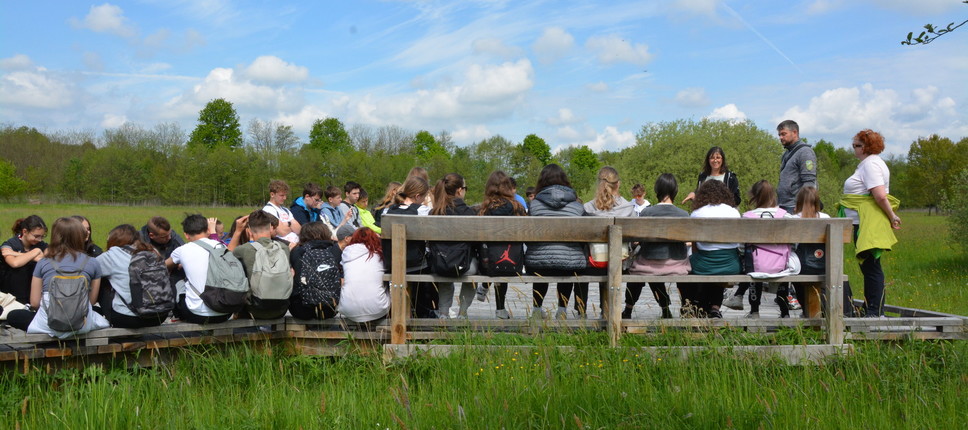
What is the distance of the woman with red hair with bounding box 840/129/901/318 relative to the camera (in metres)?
6.66

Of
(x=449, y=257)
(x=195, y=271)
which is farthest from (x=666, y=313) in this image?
(x=195, y=271)

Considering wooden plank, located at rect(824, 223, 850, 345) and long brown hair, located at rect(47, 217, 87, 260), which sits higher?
long brown hair, located at rect(47, 217, 87, 260)

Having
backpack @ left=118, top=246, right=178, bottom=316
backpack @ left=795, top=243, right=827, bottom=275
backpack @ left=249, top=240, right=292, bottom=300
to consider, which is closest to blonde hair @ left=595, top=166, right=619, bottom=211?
backpack @ left=795, top=243, right=827, bottom=275

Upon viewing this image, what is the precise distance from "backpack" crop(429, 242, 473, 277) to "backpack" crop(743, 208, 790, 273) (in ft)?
7.61

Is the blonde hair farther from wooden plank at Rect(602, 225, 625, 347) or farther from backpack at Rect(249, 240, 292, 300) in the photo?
backpack at Rect(249, 240, 292, 300)

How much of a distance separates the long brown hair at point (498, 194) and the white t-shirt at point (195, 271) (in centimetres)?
230

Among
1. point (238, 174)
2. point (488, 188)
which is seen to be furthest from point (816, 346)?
point (238, 174)

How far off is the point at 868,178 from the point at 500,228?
3513mm

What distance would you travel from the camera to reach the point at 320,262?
611cm

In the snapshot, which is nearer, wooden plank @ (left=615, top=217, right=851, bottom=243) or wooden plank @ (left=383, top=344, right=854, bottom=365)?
wooden plank @ (left=383, top=344, right=854, bottom=365)

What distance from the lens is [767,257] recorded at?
19.7 ft

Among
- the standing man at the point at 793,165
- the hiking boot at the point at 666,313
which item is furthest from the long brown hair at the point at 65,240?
the standing man at the point at 793,165

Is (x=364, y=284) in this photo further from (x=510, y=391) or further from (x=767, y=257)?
(x=767, y=257)

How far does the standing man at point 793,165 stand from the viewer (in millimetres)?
7977
